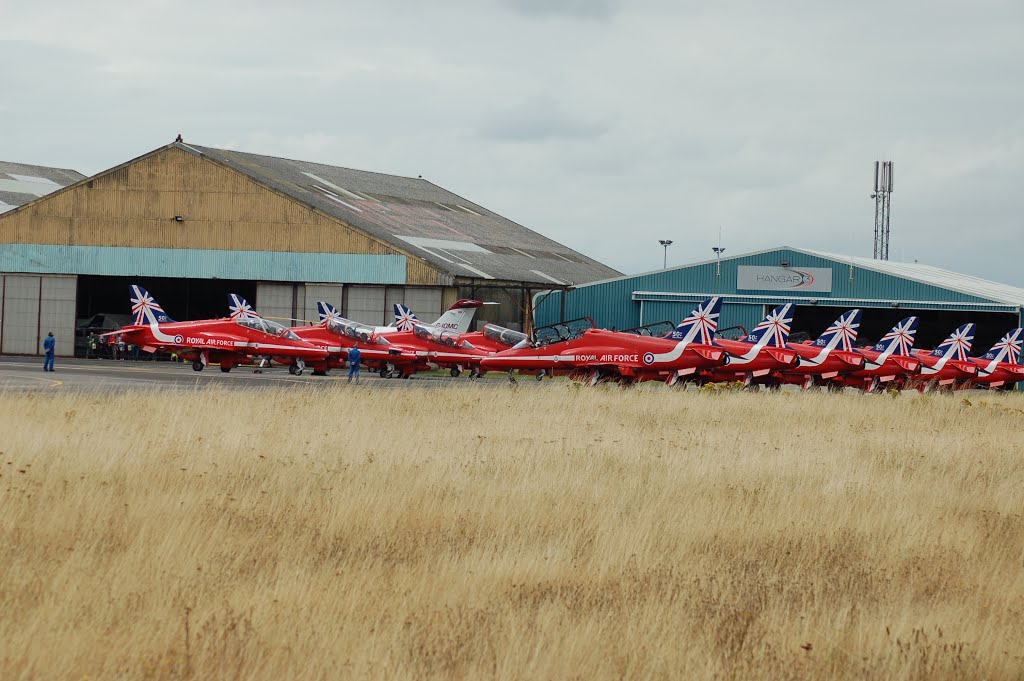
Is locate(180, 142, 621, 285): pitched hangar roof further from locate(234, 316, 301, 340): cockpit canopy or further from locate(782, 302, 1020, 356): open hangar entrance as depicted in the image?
locate(782, 302, 1020, 356): open hangar entrance

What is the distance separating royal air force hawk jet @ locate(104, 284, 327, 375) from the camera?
139 feet

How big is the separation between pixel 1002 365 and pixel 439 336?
22414 millimetres

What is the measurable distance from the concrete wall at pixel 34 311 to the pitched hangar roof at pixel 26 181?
1890 cm

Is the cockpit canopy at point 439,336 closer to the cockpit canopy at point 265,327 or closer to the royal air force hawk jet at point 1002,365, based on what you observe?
the cockpit canopy at point 265,327

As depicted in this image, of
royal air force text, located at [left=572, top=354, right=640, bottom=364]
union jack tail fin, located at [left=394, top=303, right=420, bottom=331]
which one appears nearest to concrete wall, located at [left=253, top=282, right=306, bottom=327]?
union jack tail fin, located at [left=394, top=303, right=420, bottom=331]

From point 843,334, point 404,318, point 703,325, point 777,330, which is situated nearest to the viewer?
point 703,325

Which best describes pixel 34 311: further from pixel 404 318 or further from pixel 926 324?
pixel 926 324

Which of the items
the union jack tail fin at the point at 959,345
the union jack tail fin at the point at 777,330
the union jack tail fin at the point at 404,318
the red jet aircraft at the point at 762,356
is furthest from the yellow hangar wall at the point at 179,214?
the union jack tail fin at the point at 959,345

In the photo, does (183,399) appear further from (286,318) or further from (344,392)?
(286,318)

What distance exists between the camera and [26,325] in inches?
2122

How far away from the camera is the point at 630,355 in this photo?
37188 mm

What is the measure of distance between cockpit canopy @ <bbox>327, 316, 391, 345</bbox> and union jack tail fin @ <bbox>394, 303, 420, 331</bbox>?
5.63ft

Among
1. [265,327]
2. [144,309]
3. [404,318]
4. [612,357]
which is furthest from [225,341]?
[612,357]

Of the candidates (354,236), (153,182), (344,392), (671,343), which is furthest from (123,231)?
(344,392)
